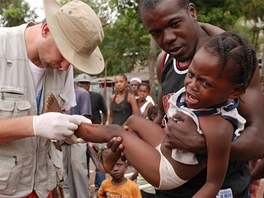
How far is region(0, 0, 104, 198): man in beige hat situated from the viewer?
2.31m

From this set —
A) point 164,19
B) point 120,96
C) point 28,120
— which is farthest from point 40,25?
point 120,96

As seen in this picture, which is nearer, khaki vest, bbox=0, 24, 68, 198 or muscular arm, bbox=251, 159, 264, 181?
khaki vest, bbox=0, 24, 68, 198

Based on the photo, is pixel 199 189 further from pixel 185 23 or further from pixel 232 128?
pixel 185 23

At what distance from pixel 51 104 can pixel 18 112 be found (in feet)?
0.69

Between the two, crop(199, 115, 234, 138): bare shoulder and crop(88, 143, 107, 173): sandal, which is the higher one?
crop(199, 115, 234, 138): bare shoulder

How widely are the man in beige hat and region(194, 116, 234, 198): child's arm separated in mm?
898

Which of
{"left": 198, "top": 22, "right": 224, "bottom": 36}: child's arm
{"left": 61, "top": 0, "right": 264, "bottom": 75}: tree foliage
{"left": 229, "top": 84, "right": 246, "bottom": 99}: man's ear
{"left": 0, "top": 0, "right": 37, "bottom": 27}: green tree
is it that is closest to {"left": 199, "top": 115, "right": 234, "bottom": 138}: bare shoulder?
{"left": 229, "top": 84, "right": 246, "bottom": 99}: man's ear

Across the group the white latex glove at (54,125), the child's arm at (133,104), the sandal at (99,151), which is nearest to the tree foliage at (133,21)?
the child's arm at (133,104)

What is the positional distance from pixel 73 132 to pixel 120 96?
4750 mm

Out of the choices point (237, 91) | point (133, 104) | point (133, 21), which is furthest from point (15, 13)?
point (237, 91)

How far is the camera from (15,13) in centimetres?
2555

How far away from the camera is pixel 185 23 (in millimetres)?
1911

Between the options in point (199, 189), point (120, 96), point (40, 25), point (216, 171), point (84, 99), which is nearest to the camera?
point (216, 171)

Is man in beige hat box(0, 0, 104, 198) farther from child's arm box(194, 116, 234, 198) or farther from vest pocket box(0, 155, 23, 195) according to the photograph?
child's arm box(194, 116, 234, 198)
